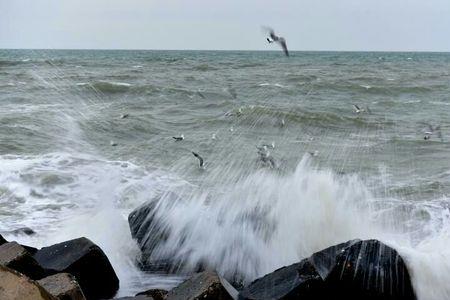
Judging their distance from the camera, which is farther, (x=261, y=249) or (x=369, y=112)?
(x=369, y=112)

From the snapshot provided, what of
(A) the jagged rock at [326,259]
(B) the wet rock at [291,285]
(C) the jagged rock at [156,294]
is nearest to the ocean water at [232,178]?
(A) the jagged rock at [326,259]

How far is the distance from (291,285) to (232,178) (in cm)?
510

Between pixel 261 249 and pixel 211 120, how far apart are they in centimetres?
1019

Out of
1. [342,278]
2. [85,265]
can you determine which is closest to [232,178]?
[85,265]

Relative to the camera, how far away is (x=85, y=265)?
4809 millimetres

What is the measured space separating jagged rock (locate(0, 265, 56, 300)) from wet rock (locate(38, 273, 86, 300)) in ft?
2.41

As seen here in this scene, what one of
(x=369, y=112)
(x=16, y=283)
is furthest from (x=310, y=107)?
(x=16, y=283)

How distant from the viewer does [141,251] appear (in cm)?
588

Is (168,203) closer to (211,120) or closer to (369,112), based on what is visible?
(211,120)

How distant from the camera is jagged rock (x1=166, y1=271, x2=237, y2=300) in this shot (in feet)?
13.2

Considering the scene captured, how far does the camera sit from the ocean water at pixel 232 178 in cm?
593

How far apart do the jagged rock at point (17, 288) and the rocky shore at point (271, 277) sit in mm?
786

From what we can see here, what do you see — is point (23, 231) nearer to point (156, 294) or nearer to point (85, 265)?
point (85, 265)

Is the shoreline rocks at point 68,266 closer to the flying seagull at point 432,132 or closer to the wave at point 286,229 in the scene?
the wave at point 286,229
